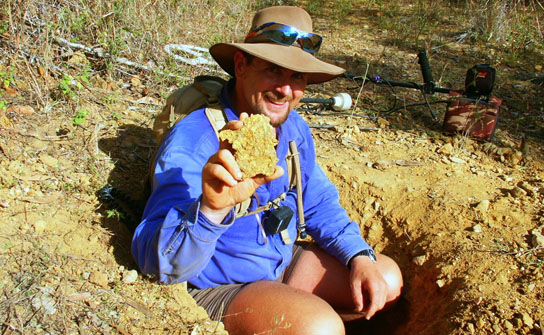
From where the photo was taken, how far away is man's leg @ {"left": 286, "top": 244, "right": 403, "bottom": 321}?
271 centimetres

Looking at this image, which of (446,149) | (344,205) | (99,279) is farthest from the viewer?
(446,149)

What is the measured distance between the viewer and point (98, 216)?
8.02 ft

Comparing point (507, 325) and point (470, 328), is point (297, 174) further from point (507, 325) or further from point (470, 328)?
point (507, 325)

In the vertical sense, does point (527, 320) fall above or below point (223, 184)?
below

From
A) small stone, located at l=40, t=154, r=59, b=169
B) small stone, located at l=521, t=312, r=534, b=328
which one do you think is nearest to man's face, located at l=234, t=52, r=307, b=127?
small stone, located at l=40, t=154, r=59, b=169

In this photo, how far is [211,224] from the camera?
1.62 metres

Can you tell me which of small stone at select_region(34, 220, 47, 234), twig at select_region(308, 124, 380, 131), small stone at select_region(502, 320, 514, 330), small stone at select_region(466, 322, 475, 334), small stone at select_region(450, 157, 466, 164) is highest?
small stone at select_region(450, 157, 466, 164)

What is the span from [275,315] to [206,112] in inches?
41.0

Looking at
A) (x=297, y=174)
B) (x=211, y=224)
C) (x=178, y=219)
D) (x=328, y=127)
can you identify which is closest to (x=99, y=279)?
(x=178, y=219)

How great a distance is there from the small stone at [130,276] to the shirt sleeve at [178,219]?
0.73ft

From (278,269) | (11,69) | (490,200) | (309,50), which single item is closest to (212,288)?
(278,269)

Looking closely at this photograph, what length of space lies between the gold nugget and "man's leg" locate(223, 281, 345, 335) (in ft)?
2.70

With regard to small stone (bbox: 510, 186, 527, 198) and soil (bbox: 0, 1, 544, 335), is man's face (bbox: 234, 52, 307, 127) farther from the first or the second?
small stone (bbox: 510, 186, 527, 198)

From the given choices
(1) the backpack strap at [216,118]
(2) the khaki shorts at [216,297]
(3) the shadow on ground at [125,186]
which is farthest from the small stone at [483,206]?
(3) the shadow on ground at [125,186]
